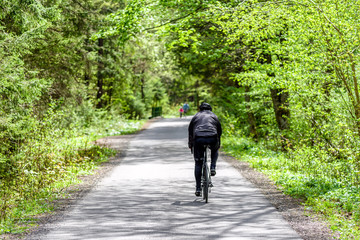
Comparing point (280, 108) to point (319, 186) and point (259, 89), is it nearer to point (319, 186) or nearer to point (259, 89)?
point (259, 89)

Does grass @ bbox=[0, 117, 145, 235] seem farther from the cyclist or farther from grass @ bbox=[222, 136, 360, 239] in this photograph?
grass @ bbox=[222, 136, 360, 239]

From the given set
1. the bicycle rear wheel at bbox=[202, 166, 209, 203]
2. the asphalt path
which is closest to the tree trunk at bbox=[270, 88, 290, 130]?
the asphalt path

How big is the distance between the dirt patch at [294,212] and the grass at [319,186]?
0.54ft

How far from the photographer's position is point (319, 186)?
10203 mm

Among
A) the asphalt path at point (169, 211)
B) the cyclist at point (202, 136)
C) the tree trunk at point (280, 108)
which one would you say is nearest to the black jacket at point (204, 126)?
the cyclist at point (202, 136)

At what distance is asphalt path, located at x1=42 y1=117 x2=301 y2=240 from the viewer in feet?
22.1

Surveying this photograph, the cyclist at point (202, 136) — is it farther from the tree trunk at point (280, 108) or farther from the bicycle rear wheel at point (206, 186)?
the tree trunk at point (280, 108)

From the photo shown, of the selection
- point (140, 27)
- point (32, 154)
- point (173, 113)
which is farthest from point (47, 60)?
point (173, 113)

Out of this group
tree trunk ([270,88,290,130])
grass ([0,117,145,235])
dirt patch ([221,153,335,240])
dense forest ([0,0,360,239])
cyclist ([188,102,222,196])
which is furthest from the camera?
tree trunk ([270,88,290,130])

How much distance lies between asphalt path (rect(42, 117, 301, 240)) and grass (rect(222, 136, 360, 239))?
81 cm

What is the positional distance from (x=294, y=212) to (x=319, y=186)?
2.28 m

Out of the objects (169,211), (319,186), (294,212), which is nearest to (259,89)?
(319,186)

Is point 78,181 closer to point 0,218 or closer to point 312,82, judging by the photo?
point 0,218

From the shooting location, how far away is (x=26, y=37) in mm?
12461
